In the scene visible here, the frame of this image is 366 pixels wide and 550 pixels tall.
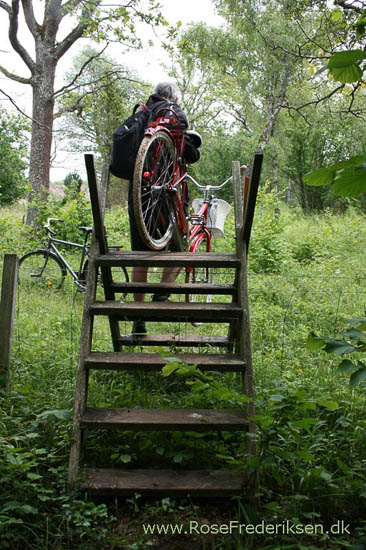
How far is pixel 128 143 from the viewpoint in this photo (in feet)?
13.0

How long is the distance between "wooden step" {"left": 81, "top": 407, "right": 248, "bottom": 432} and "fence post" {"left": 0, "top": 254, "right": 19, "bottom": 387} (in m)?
1.03

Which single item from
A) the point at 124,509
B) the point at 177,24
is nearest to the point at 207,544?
the point at 124,509

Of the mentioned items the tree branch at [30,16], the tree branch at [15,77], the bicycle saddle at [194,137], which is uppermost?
the tree branch at [30,16]

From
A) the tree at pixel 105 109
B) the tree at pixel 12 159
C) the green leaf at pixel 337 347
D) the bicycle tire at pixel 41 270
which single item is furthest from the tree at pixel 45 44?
the tree at pixel 105 109

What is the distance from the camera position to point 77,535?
248 cm

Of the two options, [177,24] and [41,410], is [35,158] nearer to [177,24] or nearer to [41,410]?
[177,24]

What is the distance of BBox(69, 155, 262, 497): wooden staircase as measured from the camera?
9.09ft

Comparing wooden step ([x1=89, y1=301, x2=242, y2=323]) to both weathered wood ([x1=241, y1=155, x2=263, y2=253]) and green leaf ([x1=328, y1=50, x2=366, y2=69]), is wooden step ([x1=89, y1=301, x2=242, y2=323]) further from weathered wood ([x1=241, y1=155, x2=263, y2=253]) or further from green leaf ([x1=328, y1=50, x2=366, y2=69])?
green leaf ([x1=328, y1=50, x2=366, y2=69])

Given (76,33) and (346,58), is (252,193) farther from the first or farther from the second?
(76,33)

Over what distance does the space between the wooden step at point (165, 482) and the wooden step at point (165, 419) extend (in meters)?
0.25

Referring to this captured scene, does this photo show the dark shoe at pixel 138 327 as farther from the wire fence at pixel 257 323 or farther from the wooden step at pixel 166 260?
the wooden step at pixel 166 260

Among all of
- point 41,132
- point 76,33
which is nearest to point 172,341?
point 41,132

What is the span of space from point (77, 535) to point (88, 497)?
11.1 inches

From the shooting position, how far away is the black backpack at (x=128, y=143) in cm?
393
